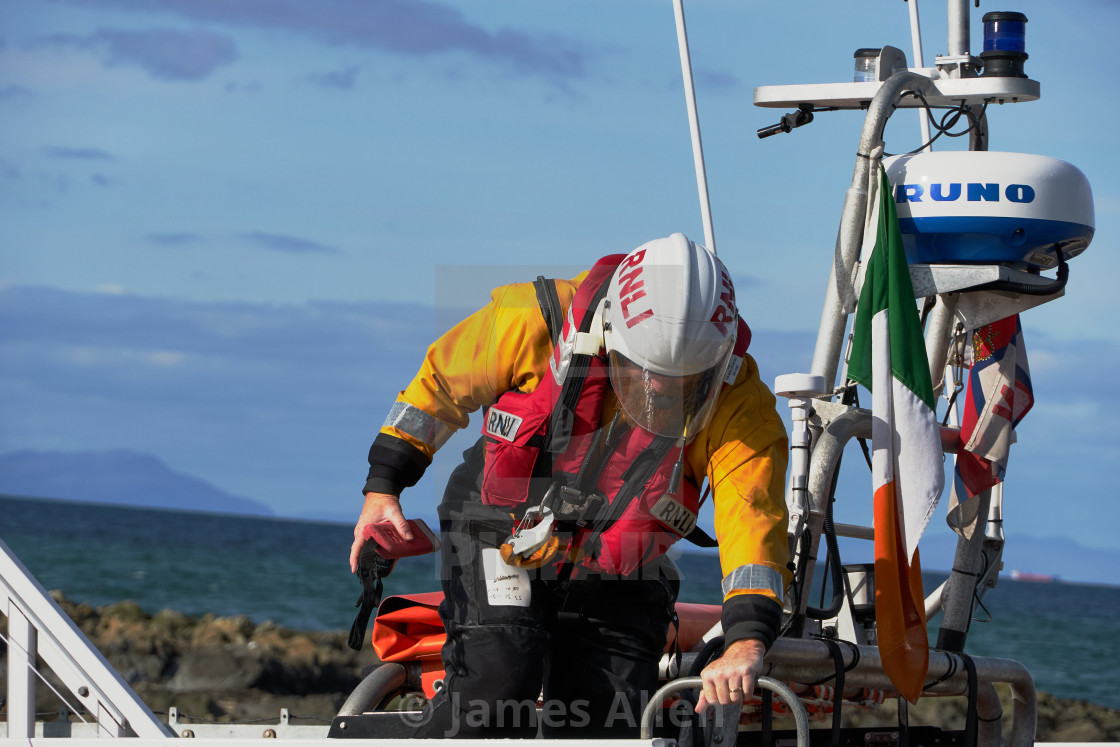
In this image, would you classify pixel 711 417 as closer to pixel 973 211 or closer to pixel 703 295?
pixel 703 295

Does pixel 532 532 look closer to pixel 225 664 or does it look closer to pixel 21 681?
pixel 21 681

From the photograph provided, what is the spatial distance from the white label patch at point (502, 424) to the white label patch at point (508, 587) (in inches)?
13.7

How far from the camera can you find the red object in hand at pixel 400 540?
3914 mm

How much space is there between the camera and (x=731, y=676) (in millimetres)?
3457

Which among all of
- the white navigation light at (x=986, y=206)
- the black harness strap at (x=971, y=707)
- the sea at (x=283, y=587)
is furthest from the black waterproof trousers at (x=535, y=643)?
the sea at (x=283, y=587)

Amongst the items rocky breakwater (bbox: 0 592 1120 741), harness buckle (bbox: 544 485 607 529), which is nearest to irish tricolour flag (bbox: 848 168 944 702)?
harness buckle (bbox: 544 485 607 529)

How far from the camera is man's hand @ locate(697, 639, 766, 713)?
11.3ft

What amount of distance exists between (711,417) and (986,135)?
1940 millimetres

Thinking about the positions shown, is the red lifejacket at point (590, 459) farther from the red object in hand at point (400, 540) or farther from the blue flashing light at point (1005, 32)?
the blue flashing light at point (1005, 32)

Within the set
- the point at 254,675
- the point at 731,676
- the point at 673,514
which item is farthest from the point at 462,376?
the point at 254,675

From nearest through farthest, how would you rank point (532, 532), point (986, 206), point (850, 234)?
point (532, 532), point (986, 206), point (850, 234)

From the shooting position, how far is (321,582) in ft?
148

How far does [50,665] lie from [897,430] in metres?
2.61
